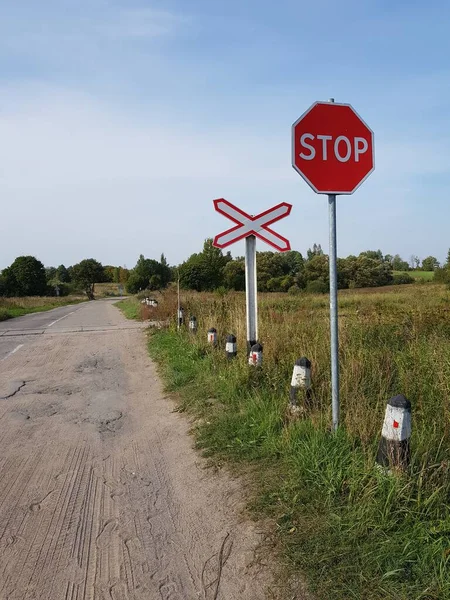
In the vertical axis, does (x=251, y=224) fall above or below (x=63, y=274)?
below

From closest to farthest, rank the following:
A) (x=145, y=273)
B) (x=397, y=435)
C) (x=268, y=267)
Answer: (x=397, y=435)
(x=268, y=267)
(x=145, y=273)

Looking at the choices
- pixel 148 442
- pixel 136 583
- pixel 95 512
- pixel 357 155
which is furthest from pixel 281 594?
pixel 357 155

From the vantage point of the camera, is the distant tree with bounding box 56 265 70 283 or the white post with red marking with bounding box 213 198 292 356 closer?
the white post with red marking with bounding box 213 198 292 356

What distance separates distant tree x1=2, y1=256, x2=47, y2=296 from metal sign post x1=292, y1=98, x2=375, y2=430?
261 feet

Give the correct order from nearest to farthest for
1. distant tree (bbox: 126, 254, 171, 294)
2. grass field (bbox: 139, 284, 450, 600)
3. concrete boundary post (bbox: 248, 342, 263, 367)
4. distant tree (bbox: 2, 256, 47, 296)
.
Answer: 1. grass field (bbox: 139, 284, 450, 600)
2. concrete boundary post (bbox: 248, 342, 263, 367)
3. distant tree (bbox: 126, 254, 171, 294)
4. distant tree (bbox: 2, 256, 47, 296)

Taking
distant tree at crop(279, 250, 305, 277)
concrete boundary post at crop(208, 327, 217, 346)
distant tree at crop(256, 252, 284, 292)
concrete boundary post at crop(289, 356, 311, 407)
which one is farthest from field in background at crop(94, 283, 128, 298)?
concrete boundary post at crop(289, 356, 311, 407)

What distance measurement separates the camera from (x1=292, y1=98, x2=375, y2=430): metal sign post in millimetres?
3646

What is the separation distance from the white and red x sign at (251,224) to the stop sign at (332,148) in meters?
3.05

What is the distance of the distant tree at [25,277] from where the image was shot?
251 feet

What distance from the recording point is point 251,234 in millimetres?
6871

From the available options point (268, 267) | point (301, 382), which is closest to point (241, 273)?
point (268, 267)

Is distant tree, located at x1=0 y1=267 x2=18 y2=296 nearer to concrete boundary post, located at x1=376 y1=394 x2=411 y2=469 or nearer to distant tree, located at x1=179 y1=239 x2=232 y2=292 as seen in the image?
distant tree, located at x1=179 y1=239 x2=232 y2=292

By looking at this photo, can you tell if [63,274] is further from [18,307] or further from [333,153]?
[333,153]

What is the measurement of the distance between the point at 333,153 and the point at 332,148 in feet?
0.14
